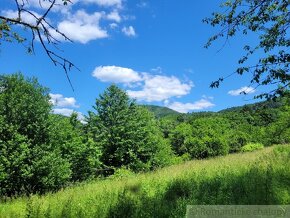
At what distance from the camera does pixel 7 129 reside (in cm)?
1866

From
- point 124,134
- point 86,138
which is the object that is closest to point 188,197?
point 86,138

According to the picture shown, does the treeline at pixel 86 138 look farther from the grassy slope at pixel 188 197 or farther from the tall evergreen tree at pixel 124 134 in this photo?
the grassy slope at pixel 188 197

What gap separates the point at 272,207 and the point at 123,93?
95.9 ft

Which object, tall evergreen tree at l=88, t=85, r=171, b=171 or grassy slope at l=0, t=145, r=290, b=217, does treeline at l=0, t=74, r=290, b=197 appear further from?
grassy slope at l=0, t=145, r=290, b=217

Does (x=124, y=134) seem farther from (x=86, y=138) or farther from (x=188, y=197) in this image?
(x=188, y=197)

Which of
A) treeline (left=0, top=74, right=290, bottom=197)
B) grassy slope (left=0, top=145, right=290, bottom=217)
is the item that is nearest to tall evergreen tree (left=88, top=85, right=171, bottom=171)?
treeline (left=0, top=74, right=290, bottom=197)

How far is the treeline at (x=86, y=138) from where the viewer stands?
18.4m

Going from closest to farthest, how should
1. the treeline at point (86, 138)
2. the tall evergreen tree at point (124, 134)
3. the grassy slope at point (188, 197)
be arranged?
the grassy slope at point (188, 197) → the treeline at point (86, 138) → the tall evergreen tree at point (124, 134)

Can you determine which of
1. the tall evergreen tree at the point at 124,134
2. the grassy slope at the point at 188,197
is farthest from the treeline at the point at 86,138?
the grassy slope at the point at 188,197

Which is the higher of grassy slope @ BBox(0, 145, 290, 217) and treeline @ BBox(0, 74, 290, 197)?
treeline @ BBox(0, 74, 290, 197)

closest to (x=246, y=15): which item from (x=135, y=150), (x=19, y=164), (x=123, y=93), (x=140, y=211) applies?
(x=140, y=211)

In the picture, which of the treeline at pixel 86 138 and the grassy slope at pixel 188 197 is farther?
the treeline at pixel 86 138

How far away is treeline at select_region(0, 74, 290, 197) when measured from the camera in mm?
18391

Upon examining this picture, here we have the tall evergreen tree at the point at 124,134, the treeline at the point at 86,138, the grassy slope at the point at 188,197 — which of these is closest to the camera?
the grassy slope at the point at 188,197
